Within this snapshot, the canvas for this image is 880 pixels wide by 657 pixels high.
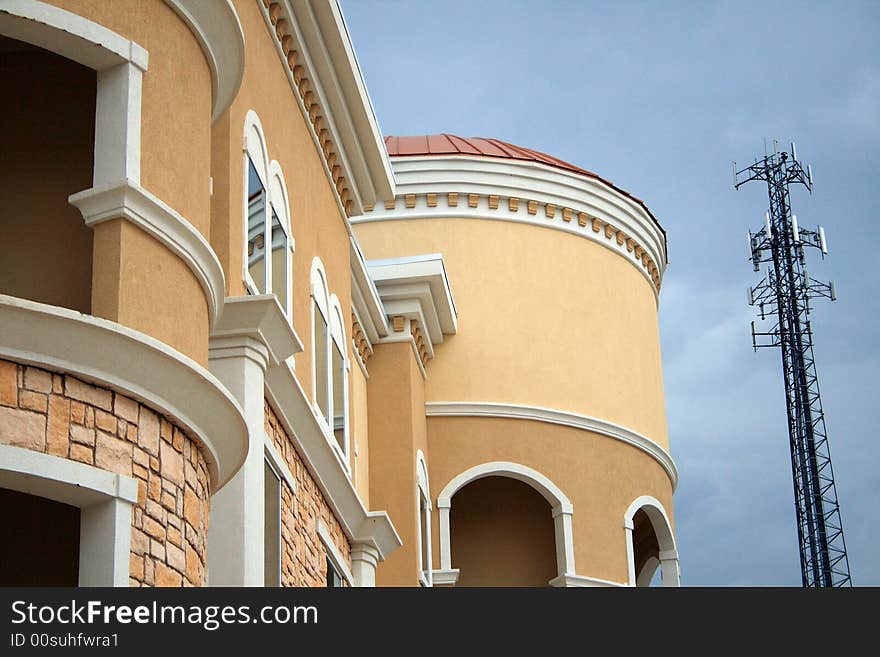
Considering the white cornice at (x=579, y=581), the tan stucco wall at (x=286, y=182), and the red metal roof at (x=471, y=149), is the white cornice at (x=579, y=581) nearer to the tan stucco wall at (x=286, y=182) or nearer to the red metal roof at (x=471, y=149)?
the red metal roof at (x=471, y=149)

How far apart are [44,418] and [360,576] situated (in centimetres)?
917

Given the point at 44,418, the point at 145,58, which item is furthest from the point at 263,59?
the point at 44,418

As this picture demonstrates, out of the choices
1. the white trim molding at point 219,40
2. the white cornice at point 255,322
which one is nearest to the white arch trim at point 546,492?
the white cornice at point 255,322

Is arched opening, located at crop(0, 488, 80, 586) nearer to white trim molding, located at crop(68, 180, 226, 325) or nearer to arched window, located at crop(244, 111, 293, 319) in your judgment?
white trim molding, located at crop(68, 180, 226, 325)

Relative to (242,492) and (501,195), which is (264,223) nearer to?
(242,492)

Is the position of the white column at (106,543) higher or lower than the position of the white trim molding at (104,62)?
lower

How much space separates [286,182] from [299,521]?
3.21 meters

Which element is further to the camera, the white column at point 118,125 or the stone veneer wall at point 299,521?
the stone veneer wall at point 299,521

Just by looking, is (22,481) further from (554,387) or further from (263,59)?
(554,387)

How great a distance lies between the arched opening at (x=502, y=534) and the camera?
90.7 ft

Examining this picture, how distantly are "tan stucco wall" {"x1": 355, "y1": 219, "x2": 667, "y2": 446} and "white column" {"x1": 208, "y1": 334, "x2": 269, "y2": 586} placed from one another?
Result: 45.6ft

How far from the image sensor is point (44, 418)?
30.8 feet

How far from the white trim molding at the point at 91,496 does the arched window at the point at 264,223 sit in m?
4.35
